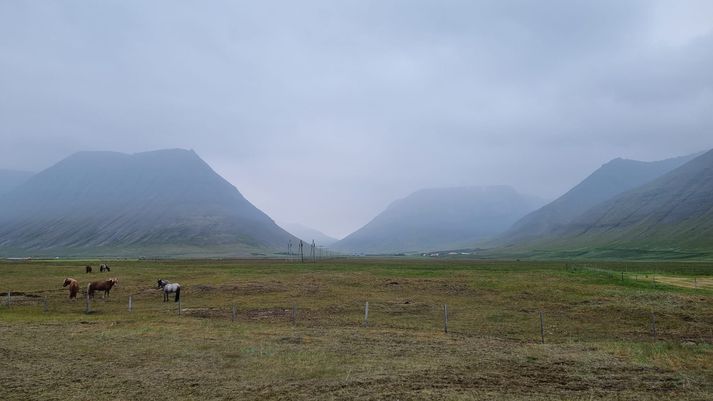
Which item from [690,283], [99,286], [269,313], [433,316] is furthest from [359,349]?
[690,283]

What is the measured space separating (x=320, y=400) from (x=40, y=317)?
94.8 feet

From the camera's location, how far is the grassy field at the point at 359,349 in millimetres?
16078

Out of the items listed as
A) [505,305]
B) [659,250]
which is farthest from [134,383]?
[659,250]

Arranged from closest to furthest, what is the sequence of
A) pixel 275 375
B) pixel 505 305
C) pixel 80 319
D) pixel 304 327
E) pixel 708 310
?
1. pixel 275 375
2. pixel 304 327
3. pixel 80 319
4. pixel 708 310
5. pixel 505 305

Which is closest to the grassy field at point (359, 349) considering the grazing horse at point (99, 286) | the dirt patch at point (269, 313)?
the dirt patch at point (269, 313)

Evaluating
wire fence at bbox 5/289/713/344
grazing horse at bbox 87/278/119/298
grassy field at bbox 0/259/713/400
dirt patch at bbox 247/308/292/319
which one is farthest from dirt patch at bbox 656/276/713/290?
grazing horse at bbox 87/278/119/298

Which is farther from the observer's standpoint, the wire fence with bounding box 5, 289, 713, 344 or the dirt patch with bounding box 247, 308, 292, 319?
the dirt patch with bounding box 247, 308, 292, 319

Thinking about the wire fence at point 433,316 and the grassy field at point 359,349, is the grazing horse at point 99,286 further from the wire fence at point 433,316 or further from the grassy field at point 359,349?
the grassy field at point 359,349

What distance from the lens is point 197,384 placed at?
16.5 metres

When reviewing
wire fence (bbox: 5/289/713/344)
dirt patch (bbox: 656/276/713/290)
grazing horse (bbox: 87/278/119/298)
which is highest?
grazing horse (bbox: 87/278/119/298)

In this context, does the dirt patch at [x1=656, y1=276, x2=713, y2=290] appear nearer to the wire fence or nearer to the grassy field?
the grassy field

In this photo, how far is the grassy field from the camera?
52.7 feet

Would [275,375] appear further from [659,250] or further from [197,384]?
[659,250]

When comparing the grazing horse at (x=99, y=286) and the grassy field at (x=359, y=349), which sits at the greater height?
the grazing horse at (x=99, y=286)
